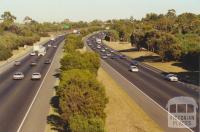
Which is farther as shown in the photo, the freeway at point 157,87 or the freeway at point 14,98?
the freeway at point 157,87

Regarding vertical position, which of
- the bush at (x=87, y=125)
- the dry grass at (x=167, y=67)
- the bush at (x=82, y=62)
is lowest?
the dry grass at (x=167, y=67)

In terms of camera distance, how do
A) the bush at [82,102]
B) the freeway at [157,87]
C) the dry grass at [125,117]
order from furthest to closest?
the freeway at [157,87] → the dry grass at [125,117] → the bush at [82,102]

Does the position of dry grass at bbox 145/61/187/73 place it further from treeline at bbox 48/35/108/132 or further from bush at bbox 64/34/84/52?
treeline at bbox 48/35/108/132

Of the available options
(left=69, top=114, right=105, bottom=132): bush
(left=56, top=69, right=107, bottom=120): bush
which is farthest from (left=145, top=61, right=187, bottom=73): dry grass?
(left=69, top=114, right=105, bottom=132): bush

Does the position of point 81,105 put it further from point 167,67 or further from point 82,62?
point 167,67

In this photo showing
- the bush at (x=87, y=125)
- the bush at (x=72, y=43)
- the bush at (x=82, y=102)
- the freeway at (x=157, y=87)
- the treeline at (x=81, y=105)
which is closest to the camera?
the bush at (x=87, y=125)

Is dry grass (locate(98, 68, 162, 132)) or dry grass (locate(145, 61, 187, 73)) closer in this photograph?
dry grass (locate(98, 68, 162, 132))

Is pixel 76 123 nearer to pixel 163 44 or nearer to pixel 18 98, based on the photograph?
pixel 18 98

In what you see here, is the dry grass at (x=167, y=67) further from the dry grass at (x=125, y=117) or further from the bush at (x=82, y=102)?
the bush at (x=82, y=102)

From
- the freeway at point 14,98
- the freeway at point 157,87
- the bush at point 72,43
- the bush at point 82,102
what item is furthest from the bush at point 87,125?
the bush at point 72,43
